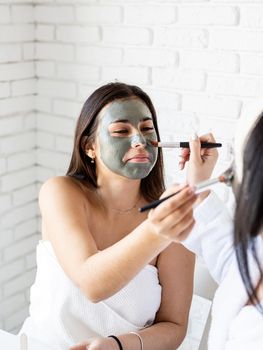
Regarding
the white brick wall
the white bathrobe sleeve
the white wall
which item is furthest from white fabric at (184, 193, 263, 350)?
the white brick wall

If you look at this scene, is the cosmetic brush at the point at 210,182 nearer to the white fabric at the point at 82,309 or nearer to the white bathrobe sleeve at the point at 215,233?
the white bathrobe sleeve at the point at 215,233

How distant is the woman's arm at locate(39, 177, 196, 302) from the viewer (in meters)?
0.94

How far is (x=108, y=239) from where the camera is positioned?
1.41 meters

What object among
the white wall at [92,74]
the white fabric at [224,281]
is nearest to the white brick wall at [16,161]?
the white wall at [92,74]

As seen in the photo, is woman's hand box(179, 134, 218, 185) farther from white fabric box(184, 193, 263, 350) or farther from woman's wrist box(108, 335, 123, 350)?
woman's wrist box(108, 335, 123, 350)

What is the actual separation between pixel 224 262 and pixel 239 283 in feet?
0.27

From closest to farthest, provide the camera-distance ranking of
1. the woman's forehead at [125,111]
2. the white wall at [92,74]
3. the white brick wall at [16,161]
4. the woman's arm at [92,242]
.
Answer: the woman's arm at [92,242] < the woman's forehead at [125,111] < the white wall at [92,74] < the white brick wall at [16,161]

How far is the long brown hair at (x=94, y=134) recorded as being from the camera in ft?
4.46

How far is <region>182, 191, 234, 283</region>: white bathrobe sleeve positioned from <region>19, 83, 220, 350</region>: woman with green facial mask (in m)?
0.15

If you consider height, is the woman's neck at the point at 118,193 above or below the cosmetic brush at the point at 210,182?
below

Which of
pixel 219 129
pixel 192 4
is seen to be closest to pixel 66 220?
pixel 219 129

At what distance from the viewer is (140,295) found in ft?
4.48

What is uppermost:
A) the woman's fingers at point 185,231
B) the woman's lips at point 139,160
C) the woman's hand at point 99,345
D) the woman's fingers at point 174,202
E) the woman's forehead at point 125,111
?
the woman's forehead at point 125,111

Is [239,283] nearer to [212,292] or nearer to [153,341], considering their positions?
[153,341]
